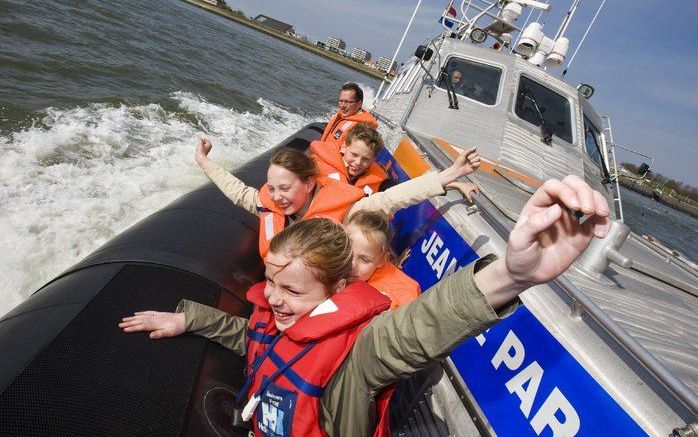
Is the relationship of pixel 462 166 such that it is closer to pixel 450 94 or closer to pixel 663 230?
pixel 450 94

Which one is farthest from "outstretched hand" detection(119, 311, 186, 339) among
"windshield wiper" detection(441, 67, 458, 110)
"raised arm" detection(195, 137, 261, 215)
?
"windshield wiper" detection(441, 67, 458, 110)

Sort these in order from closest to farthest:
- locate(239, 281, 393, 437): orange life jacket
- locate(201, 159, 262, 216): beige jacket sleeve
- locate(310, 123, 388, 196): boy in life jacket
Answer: locate(239, 281, 393, 437): orange life jacket
locate(201, 159, 262, 216): beige jacket sleeve
locate(310, 123, 388, 196): boy in life jacket

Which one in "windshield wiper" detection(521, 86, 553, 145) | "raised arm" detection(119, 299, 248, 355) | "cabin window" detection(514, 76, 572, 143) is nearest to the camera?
"raised arm" detection(119, 299, 248, 355)

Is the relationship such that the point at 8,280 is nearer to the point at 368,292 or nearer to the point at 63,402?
the point at 63,402

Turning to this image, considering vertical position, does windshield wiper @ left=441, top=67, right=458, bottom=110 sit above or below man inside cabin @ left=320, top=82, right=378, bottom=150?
above

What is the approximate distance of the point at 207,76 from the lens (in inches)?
364

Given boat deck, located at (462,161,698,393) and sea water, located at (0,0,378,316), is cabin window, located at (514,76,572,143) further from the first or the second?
sea water, located at (0,0,378,316)

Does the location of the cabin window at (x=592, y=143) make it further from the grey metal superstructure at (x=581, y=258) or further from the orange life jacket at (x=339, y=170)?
the orange life jacket at (x=339, y=170)

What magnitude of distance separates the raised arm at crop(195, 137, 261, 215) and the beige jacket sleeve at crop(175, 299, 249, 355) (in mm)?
833

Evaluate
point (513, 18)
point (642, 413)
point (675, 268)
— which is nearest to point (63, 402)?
point (642, 413)

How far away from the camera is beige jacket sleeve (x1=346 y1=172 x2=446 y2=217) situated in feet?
6.81

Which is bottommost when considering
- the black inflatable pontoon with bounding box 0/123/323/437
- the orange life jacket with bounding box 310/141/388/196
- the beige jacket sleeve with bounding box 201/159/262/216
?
the black inflatable pontoon with bounding box 0/123/323/437

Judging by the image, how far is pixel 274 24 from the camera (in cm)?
5838

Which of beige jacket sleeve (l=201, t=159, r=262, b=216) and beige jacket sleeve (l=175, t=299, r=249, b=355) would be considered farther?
beige jacket sleeve (l=201, t=159, r=262, b=216)
